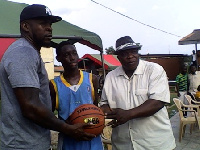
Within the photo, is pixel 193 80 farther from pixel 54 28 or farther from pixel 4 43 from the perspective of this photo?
pixel 4 43

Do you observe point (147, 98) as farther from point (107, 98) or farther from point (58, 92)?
point (58, 92)

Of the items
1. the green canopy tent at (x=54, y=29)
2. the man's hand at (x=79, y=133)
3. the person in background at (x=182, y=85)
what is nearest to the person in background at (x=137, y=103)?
the man's hand at (x=79, y=133)

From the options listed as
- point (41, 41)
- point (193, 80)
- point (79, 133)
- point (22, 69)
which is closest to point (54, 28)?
point (41, 41)

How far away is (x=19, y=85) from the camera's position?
1.87 meters

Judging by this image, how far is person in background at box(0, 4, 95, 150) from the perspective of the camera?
1895 mm

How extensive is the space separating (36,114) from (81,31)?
4326mm

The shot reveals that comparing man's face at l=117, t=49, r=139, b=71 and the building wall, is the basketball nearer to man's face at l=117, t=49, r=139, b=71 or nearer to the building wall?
man's face at l=117, t=49, r=139, b=71

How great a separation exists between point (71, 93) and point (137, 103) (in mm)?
641

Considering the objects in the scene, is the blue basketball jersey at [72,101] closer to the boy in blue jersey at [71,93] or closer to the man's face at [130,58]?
the boy in blue jersey at [71,93]

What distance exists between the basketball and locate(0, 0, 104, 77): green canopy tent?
279 cm

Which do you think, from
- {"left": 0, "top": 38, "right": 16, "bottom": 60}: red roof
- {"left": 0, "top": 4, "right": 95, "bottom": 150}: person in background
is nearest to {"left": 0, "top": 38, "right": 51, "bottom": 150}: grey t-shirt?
{"left": 0, "top": 4, "right": 95, "bottom": 150}: person in background

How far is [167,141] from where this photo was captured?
8.86 feet

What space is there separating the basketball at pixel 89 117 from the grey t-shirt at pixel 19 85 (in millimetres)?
403

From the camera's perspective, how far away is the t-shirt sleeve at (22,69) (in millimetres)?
1870
